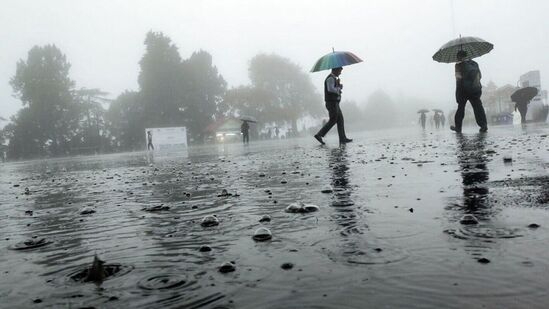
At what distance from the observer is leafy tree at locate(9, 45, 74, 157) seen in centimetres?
6350

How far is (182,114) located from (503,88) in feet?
144

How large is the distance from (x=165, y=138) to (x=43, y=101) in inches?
1068

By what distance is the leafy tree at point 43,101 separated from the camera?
2500 inches

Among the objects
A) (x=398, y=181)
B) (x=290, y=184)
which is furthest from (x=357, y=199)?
(x=290, y=184)

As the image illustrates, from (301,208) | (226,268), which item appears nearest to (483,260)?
(226,268)

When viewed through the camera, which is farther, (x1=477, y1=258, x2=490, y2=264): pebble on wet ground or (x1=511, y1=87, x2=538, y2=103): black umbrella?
(x1=511, y1=87, x2=538, y2=103): black umbrella

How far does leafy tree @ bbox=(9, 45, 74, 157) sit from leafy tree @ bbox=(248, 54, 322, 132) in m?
33.4

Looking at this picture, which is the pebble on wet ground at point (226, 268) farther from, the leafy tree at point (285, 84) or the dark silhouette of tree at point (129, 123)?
the leafy tree at point (285, 84)

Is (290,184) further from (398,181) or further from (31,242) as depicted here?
(31,242)

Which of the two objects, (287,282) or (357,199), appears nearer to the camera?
(287,282)

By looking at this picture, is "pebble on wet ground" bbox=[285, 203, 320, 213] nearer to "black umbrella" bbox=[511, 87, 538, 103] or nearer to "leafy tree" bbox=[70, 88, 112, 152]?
"black umbrella" bbox=[511, 87, 538, 103]

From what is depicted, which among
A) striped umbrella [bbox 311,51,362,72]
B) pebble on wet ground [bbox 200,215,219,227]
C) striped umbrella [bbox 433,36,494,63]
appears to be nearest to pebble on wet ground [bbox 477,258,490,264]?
pebble on wet ground [bbox 200,215,219,227]

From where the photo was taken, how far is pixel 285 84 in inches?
3605

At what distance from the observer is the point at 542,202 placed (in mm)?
2760
